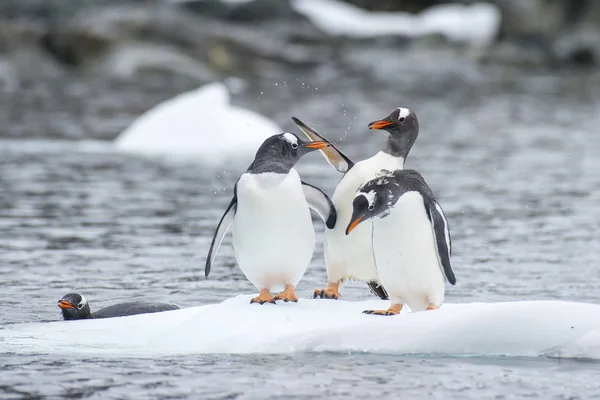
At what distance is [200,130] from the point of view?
2112 centimetres

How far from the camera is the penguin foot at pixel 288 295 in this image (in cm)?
778

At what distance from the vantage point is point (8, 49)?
3647 centimetres

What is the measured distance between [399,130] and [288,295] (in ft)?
4.48

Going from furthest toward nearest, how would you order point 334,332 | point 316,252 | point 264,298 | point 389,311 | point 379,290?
1. point 316,252
2. point 379,290
3. point 264,298
4. point 389,311
5. point 334,332

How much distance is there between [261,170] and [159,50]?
2897 centimetres

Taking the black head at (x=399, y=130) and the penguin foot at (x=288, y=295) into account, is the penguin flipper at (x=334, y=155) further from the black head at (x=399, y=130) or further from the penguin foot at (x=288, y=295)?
the penguin foot at (x=288, y=295)

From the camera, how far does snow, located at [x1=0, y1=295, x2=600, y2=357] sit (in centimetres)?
707

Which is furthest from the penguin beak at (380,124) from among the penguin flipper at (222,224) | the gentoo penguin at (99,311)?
the gentoo penguin at (99,311)

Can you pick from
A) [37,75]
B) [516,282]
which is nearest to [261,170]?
[516,282]

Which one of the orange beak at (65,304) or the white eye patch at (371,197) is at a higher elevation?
the white eye patch at (371,197)

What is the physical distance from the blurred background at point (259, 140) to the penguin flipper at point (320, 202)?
4.09ft

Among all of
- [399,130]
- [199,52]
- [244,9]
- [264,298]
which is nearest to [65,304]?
[264,298]

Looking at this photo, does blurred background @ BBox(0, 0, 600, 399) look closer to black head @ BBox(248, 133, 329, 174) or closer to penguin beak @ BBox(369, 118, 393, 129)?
black head @ BBox(248, 133, 329, 174)

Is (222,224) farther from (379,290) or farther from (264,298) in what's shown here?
(379,290)
